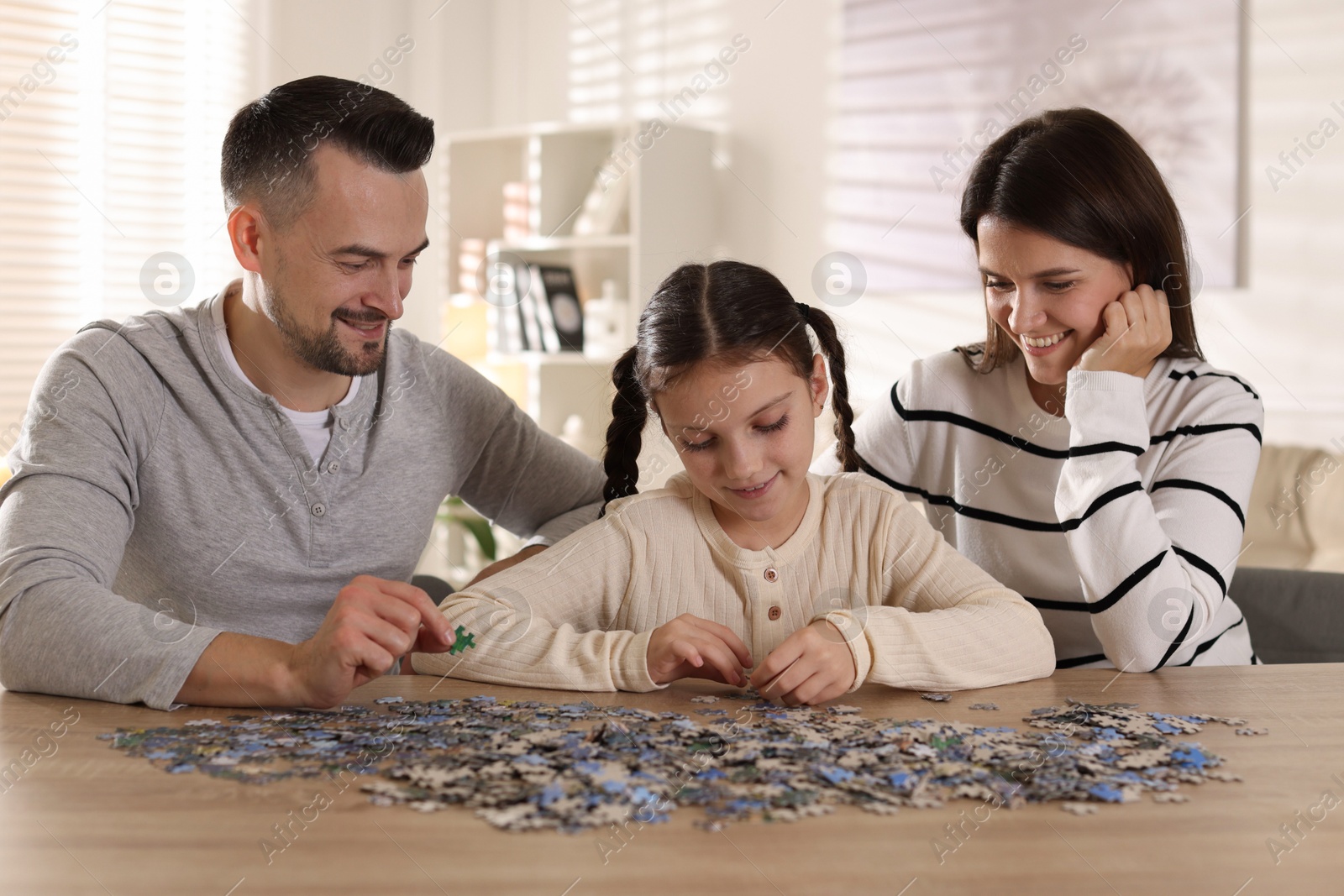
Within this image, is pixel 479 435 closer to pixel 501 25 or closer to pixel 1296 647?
pixel 1296 647

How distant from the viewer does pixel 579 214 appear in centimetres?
514

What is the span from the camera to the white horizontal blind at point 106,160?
443cm

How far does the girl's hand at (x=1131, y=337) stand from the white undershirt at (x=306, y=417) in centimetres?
125

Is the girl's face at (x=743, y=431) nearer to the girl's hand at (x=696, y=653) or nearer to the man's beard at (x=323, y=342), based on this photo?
the girl's hand at (x=696, y=653)

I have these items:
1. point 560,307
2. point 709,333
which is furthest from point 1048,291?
point 560,307

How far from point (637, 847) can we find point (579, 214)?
4.44 m

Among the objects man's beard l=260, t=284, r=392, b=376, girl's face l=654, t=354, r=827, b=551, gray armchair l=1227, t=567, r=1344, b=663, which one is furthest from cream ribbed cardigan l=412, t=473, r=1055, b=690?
gray armchair l=1227, t=567, r=1344, b=663

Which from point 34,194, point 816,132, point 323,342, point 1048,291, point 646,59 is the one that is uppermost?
point 646,59

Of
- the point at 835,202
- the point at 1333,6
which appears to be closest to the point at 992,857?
the point at 1333,6

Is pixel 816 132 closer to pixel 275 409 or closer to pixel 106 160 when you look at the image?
pixel 106 160

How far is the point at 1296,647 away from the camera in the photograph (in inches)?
91.9

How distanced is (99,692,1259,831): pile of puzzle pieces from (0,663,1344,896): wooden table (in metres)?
0.03

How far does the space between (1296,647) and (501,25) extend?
484cm

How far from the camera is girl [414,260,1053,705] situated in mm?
1470
